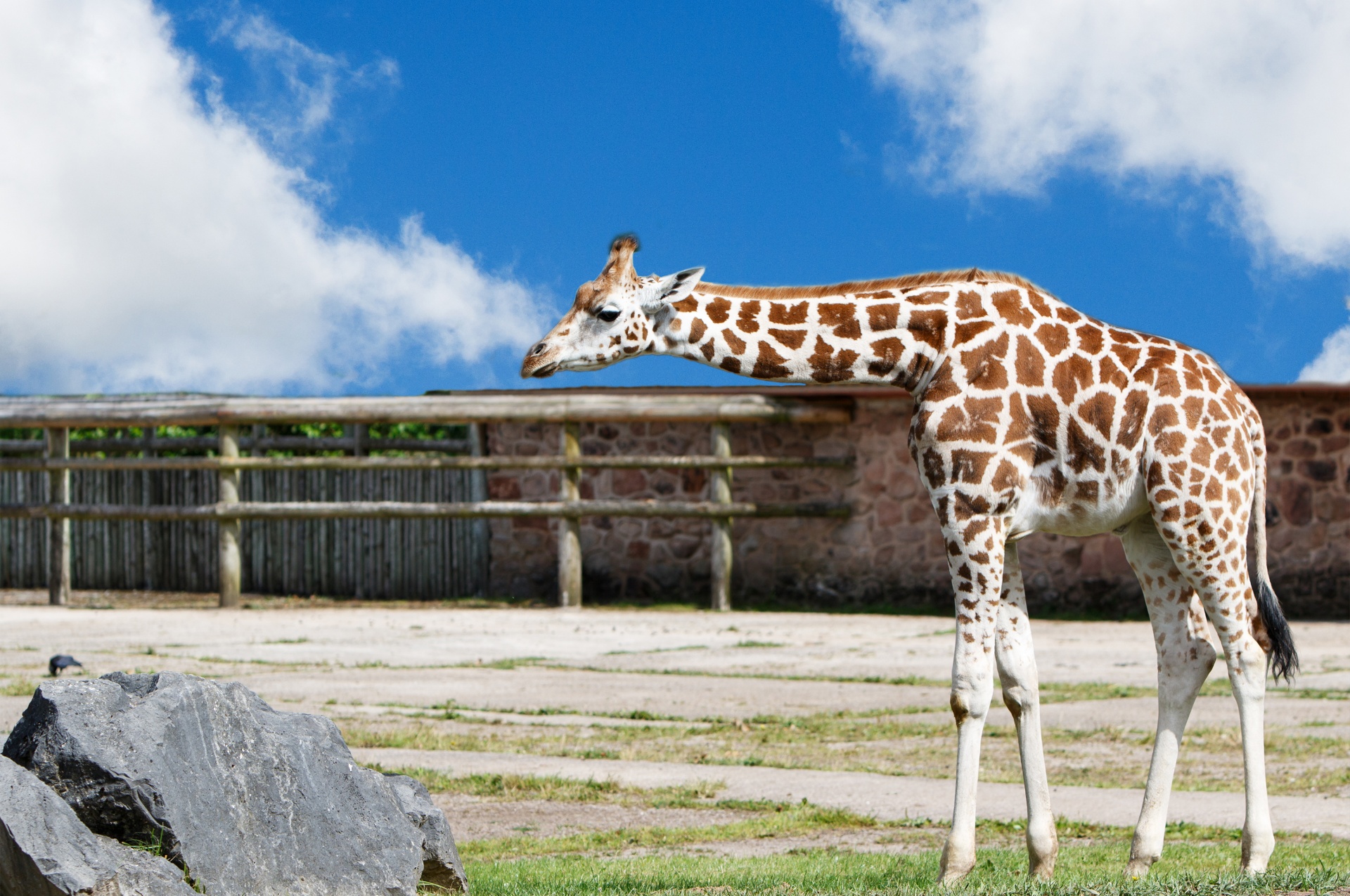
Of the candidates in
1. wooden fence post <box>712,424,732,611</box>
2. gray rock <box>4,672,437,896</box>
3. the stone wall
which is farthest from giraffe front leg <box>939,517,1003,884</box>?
wooden fence post <box>712,424,732,611</box>

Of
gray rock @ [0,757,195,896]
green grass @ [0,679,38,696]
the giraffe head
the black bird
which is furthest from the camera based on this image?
the black bird

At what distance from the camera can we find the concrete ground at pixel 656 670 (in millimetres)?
7113

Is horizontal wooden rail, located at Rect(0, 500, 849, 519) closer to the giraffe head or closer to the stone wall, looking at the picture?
the stone wall

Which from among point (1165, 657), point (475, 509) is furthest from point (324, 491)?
point (1165, 657)

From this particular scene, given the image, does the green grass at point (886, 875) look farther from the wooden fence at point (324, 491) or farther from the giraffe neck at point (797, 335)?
the wooden fence at point (324, 491)

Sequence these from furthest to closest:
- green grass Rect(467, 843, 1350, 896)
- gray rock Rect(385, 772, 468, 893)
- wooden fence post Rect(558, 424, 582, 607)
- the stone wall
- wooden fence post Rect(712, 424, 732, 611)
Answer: wooden fence post Rect(558, 424, 582, 607)
wooden fence post Rect(712, 424, 732, 611)
the stone wall
gray rock Rect(385, 772, 468, 893)
green grass Rect(467, 843, 1350, 896)

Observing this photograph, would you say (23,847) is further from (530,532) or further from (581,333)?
(530,532)

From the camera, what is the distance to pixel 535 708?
31.1ft

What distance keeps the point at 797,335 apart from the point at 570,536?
12003 mm

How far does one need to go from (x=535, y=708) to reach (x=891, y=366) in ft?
15.5

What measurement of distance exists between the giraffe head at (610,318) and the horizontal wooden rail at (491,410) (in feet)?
37.5

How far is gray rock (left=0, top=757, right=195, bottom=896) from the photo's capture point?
12.5 feet

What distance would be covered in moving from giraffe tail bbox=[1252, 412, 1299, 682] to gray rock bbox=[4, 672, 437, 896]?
318 cm

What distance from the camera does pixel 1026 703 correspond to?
5207mm
